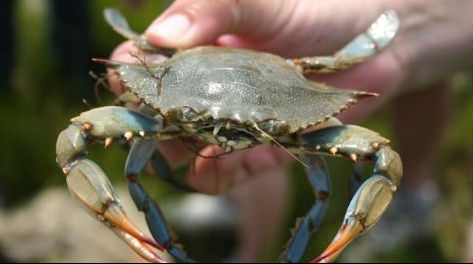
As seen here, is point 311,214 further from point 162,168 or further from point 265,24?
point 265,24

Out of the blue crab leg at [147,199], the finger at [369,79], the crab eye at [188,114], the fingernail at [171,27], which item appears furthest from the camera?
the finger at [369,79]

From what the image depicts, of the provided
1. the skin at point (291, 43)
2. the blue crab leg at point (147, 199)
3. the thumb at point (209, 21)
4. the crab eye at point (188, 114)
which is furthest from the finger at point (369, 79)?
the crab eye at point (188, 114)

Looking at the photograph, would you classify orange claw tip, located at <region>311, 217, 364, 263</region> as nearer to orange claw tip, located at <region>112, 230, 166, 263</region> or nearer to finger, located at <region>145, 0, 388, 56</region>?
orange claw tip, located at <region>112, 230, 166, 263</region>

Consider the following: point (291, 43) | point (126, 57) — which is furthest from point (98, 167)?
point (291, 43)

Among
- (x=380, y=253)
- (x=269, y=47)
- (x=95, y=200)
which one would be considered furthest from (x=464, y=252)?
(x=95, y=200)

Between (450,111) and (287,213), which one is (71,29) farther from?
(450,111)

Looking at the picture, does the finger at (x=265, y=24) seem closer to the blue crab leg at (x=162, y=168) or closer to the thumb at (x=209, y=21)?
the thumb at (x=209, y=21)
